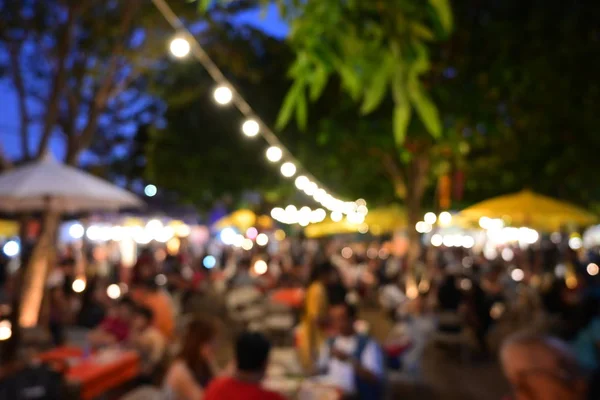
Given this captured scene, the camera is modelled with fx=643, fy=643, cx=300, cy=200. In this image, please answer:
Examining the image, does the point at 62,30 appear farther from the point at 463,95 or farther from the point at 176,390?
the point at 463,95

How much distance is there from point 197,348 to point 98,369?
1.78 metres

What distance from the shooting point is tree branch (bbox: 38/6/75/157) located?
8336 millimetres

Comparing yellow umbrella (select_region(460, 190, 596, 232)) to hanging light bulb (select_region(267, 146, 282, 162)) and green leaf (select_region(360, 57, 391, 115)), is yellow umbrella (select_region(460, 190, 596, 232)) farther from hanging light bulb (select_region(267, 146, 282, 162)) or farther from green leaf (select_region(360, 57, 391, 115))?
green leaf (select_region(360, 57, 391, 115))

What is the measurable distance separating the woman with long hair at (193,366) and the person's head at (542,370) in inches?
118

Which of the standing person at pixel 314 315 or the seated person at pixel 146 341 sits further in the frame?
the standing person at pixel 314 315

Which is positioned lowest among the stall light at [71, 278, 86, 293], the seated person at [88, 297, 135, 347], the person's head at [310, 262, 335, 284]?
the seated person at [88, 297, 135, 347]

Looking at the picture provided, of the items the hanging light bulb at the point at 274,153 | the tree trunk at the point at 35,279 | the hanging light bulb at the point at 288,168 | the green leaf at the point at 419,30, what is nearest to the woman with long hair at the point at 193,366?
the green leaf at the point at 419,30

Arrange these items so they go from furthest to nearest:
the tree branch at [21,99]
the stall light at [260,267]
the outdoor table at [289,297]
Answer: the stall light at [260,267] < the outdoor table at [289,297] < the tree branch at [21,99]

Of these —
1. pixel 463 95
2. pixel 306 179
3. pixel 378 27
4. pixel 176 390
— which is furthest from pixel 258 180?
pixel 378 27

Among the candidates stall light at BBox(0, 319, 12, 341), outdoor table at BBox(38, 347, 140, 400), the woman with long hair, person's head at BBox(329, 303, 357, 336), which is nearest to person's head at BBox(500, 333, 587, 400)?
the woman with long hair

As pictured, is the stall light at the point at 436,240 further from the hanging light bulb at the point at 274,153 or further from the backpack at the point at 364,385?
the backpack at the point at 364,385

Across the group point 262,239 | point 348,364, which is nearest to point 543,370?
point 348,364

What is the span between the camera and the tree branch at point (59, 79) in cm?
834

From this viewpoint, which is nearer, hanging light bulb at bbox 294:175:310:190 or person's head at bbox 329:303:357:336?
person's head at bbox 329:303:357:336
